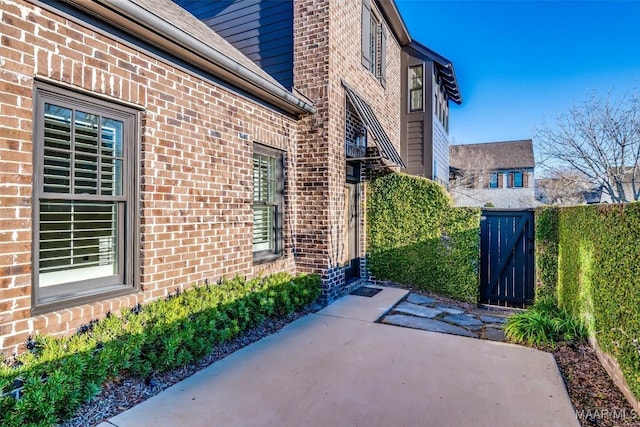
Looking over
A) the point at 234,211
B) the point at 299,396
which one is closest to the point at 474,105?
the point at 234,211

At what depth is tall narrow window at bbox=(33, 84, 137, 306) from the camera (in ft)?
9.84

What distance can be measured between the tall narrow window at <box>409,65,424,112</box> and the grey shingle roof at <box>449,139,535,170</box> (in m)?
16.4

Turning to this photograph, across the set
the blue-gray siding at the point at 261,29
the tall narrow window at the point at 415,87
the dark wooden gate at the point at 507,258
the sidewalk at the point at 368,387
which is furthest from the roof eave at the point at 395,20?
the sidewalk at the point at 368,387

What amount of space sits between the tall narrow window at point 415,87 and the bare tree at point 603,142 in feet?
→ 13.2

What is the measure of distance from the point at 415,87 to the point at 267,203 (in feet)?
26.9

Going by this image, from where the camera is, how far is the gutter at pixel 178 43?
3254 mm

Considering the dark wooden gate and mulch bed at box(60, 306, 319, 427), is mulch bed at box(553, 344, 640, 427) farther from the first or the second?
mulch bed at box(60, 306, 319, 427)

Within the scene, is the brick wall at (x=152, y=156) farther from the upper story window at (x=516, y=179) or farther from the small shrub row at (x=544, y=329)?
the upper story window at (x=516, y=179)

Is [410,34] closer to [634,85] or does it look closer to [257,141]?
[634,85]

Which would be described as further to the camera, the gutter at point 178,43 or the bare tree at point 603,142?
the bare tree at point 603,142

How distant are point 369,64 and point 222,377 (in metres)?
7.71

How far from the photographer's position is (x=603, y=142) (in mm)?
10297

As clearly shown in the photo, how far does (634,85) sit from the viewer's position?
371 inches

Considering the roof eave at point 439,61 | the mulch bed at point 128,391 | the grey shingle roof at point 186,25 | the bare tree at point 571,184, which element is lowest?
the mulch bed at point 128,391
